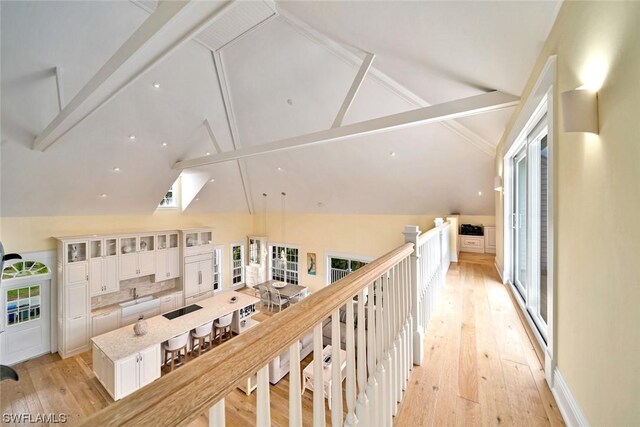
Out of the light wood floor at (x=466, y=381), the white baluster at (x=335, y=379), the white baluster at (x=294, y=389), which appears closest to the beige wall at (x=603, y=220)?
the light wood floor at (x=466, y=381)

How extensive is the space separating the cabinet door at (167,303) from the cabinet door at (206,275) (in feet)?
2.70

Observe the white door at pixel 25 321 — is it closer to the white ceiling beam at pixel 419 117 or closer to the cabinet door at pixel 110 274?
the cabinet door at pixel 110 274

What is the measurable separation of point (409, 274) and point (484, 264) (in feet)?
13.4

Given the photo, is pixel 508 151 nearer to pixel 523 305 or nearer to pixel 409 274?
pixel 523 305

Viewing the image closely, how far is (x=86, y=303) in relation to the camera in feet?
17.6

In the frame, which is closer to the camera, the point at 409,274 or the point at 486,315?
the point at 409,274

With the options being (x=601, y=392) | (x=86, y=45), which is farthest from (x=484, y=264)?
(x=86, y=45)

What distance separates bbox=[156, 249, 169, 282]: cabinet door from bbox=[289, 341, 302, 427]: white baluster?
7.44 m

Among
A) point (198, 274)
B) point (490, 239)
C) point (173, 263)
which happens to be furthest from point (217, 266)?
point (490, 239)

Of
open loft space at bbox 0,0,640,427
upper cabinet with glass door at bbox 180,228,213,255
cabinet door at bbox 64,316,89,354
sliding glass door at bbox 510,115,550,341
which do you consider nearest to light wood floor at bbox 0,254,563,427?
open loft space at bbox 0,0,640,427

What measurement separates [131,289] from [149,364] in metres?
2.97

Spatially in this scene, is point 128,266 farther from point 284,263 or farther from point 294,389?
point 294,389

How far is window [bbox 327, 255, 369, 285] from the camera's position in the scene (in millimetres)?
8039

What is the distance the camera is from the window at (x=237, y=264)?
9117mm
